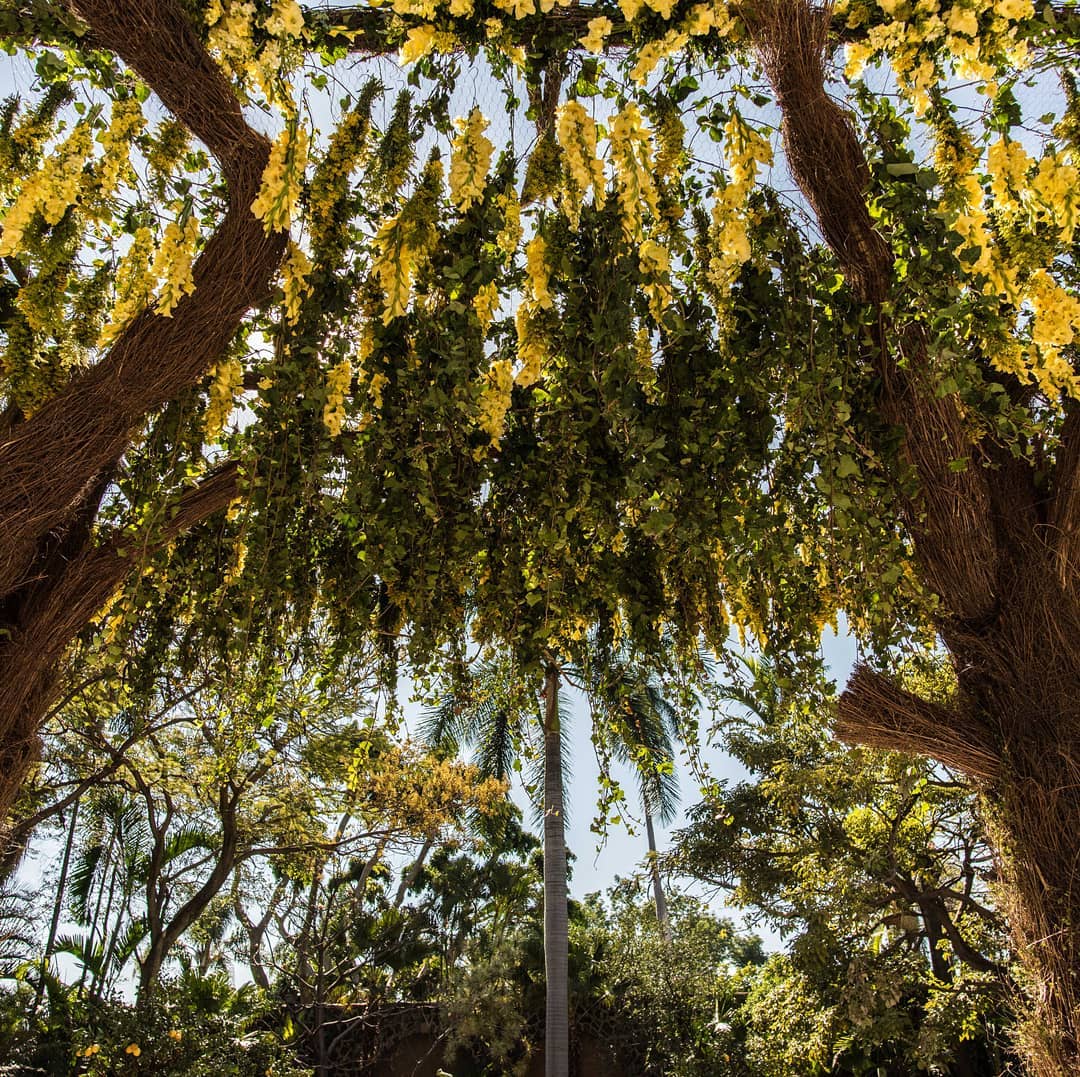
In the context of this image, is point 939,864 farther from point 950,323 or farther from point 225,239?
point 225,239

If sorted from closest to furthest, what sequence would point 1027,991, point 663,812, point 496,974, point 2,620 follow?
point 1027,991
point 2,620
point 496,974
point 663,812

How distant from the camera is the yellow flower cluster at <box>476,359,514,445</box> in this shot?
68.1 inches

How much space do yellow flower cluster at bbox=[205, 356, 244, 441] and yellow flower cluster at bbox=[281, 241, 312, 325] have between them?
33cm

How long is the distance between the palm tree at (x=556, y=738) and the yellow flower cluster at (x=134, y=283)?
3.82 feet

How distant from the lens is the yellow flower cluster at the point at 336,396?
176 centimetres

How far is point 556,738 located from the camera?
9.73 metres

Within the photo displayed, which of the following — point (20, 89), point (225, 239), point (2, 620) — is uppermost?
point (20, 89)

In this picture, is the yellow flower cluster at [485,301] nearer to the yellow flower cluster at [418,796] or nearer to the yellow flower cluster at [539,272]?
the yellow flower cluster at [539,272]

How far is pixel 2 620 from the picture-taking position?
209cm

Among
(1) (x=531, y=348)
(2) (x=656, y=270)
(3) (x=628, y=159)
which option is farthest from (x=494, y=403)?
(3) (x=628, y=159)

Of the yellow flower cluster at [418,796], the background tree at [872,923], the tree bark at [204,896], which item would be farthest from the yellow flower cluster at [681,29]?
the yellow flower cluster at [418,796]

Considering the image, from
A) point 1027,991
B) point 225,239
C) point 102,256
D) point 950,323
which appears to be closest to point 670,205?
point 950,323

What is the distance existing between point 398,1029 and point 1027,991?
1141cm

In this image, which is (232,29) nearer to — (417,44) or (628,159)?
(417,44)
